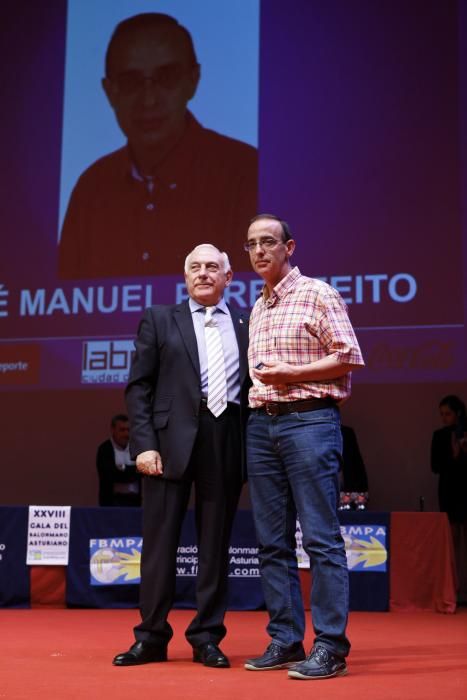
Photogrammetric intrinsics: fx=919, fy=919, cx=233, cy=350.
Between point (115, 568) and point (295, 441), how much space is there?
2.86m

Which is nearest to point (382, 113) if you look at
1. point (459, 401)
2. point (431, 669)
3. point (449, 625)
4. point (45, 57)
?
point (459, 401)

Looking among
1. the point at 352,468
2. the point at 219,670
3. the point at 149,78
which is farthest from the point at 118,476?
the point at 219,670

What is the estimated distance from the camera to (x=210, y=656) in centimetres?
290

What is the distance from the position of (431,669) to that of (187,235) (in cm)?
419

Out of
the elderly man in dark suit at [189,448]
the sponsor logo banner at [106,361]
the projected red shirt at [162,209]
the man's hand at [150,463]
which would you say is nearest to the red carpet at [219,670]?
the elderly man in dark suit at [189,448]

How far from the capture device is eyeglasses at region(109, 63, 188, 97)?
6.70 m

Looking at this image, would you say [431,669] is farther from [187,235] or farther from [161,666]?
[187,235]

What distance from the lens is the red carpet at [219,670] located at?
2426 mm

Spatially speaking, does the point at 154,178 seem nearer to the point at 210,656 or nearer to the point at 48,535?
the point at 48,535

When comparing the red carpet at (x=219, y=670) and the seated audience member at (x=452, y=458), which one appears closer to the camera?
the red carpet at (x=219, y=670)

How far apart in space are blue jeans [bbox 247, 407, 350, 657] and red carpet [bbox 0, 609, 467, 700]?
184 mm

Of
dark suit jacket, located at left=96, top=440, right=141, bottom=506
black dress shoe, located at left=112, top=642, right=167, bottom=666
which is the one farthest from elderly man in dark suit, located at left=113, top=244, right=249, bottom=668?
dark suit jacket, located at left=96, top=440, right=141, bottom=506

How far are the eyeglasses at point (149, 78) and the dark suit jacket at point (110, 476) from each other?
2.66m

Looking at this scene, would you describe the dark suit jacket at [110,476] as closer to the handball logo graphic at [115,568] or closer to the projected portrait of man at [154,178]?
the handball logo graphic at [115,568]
